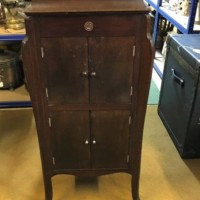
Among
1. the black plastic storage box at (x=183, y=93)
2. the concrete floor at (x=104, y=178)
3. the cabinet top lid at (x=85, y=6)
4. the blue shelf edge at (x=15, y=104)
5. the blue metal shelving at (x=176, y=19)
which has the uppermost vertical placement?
the cabinet top lid at (x=85, y=6)

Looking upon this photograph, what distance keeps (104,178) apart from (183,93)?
0.75 m

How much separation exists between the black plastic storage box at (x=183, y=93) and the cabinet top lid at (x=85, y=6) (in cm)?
72

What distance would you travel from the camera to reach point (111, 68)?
3.62 ft

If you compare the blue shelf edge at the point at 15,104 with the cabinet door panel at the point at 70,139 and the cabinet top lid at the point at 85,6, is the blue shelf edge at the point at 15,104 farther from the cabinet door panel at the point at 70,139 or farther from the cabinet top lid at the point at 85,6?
the cabinet top lid at the point at 85,6

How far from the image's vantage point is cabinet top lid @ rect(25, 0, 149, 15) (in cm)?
97

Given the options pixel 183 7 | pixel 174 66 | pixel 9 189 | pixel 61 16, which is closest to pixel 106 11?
pixel 61 16

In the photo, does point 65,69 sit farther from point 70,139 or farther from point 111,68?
point 70,139

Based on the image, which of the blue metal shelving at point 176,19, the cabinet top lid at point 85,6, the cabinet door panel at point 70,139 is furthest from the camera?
the blue metal shelving at point 176,19

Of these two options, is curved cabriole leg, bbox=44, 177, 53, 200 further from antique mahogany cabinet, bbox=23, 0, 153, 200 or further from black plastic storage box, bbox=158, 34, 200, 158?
black plastic storage box, bbox=158, 34, 200, 158

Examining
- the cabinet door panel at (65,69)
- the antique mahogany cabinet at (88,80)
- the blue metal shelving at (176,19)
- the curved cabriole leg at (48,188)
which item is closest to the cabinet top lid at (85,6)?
the antique mahogany cabinet at (88,80)

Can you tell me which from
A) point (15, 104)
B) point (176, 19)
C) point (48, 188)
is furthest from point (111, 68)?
point (176, 19)

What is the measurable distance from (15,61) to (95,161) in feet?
4.12

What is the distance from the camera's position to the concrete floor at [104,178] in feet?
5.10

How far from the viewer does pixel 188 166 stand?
177 cm
